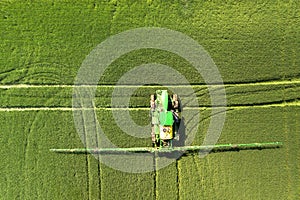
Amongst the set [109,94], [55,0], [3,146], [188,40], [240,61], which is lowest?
[3,146]

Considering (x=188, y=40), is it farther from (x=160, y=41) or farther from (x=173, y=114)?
(x=173, y=114)

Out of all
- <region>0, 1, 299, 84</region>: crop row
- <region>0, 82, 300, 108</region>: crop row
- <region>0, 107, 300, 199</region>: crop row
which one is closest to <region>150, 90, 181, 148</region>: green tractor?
<region>0, 82, 300, 108</region>: crop row

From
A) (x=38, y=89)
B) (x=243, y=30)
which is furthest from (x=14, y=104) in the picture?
(x=243, y=30)

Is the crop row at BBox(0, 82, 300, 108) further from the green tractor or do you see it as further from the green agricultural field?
the green tractor

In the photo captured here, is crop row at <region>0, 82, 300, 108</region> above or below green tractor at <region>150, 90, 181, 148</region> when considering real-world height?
above

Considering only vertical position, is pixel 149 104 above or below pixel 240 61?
below

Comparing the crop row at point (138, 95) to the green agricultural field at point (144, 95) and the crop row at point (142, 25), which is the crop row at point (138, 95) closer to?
the green agricultural field at point (144, 95)

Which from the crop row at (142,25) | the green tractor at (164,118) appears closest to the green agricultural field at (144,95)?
the crop row at (142,25)

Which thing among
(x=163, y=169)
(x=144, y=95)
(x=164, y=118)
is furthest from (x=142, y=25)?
(x=163, y=169)
